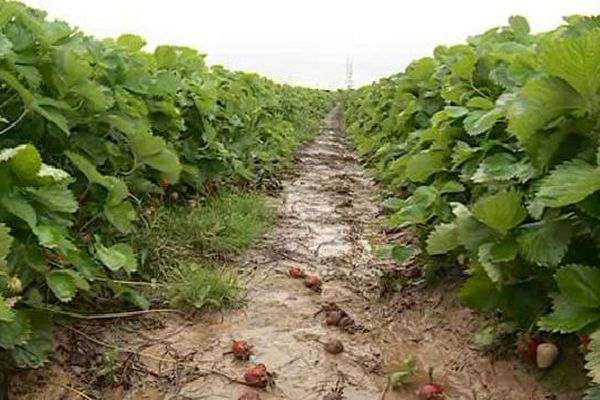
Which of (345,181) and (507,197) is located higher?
(507,197)

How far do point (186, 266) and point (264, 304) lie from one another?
1.36ft

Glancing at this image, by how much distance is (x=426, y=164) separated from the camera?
8.75ft

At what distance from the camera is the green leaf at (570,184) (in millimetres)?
1312

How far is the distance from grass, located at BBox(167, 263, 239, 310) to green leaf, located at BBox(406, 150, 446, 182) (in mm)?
907

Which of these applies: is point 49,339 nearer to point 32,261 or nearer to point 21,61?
point 32,261

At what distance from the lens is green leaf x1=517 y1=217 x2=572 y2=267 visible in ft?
5.00

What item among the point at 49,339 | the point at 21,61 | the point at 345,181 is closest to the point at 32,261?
the point at 49,339

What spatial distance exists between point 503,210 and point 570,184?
29 cm

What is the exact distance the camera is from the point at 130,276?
256cm

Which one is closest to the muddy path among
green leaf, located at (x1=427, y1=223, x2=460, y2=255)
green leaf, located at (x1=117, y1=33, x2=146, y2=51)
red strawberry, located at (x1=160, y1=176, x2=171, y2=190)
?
green leaf, located at (x1=427, y1=223, x2=460, y2=255)

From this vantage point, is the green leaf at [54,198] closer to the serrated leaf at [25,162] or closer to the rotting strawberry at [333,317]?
the serrated leaf at [25,162]

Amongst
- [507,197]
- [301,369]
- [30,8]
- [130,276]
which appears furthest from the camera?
[130,276]

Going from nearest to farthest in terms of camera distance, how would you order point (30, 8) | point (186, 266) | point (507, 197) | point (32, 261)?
point (507, 197)
point (32, 261)
point (30, 8)
point (186, 266)

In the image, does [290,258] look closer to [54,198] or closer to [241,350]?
[241,350]
